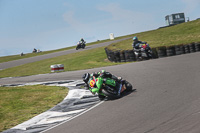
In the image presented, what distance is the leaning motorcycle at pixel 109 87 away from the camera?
854 centimetres

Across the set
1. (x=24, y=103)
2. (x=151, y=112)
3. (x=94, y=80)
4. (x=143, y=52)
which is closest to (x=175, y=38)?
(x=143, y=52)

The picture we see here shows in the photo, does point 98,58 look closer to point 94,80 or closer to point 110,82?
point 94,80

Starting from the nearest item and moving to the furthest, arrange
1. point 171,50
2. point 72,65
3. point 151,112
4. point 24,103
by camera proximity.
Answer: point 151,112, point 24,103, point 171,50, point 72,65

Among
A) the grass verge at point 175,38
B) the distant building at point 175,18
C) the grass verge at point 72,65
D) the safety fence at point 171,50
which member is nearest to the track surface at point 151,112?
the safety fence at point 171,50

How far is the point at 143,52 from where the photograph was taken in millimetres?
18000

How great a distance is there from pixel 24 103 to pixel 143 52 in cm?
963

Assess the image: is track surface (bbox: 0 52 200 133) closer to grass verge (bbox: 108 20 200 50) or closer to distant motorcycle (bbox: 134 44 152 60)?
distant motorcycle (bbox: 134 44 152 60)

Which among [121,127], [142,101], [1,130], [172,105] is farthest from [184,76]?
[1,130]

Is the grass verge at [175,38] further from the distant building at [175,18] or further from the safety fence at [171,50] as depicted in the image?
the distant building at [175,18]

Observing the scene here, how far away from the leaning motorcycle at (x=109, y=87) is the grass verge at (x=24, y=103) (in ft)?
6.44

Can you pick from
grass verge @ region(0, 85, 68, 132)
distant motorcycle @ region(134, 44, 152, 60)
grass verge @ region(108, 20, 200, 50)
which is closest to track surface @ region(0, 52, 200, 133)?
grass verge @ region(0, 85, 68, 132)

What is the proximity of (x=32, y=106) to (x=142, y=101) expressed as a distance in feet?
14.1

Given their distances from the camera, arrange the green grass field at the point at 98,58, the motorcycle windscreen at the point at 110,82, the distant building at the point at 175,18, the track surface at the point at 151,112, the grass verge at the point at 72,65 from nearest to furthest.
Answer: the track surface at the point at 151,112 → the motorcycle windscreen at the point at 110,82 → the grass verge at the point at 72,65 → the green grass field at the point at 98,58 → the distant building at the point at 175,18

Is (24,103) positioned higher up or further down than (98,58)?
further down
